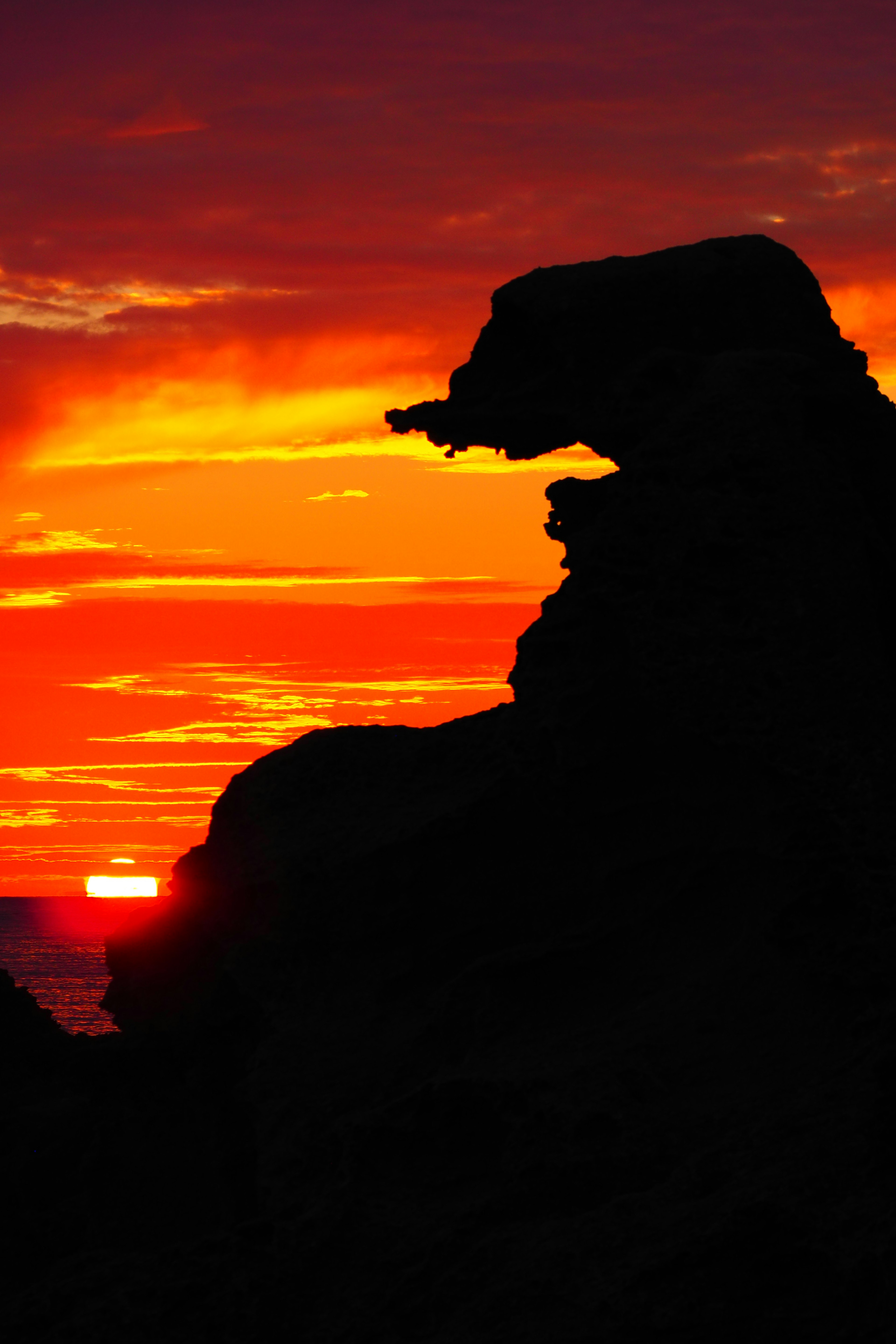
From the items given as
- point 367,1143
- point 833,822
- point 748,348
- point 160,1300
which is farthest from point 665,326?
point 160,1300

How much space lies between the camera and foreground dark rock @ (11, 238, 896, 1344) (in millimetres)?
8898

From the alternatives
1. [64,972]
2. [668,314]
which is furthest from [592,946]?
[64,972]

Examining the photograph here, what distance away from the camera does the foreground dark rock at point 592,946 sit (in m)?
8.90

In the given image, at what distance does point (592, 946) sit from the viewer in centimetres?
1145

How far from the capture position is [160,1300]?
10000mm

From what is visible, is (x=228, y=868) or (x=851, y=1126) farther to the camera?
(x=228, y=868)

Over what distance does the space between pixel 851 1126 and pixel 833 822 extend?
2112 mm

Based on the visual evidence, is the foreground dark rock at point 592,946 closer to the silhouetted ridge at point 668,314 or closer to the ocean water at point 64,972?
the silhouetted ridge at point 668,314

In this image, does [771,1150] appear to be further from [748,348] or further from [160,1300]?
[748,348]

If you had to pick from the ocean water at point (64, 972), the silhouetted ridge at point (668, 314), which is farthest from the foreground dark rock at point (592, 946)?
the ocean water at point (64, 972)

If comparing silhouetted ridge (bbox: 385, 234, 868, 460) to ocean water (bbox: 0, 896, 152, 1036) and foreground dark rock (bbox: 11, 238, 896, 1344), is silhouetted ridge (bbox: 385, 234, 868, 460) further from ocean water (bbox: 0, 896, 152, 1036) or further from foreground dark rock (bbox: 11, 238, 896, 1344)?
ocean water (bbox: 0, 896, 152, 1036)

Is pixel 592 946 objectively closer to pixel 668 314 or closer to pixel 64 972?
pixel 668 314

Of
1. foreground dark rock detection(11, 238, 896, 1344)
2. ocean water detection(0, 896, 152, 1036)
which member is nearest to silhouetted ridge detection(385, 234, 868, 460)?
foreground dark rock detection(11, 238, 896, 1344)

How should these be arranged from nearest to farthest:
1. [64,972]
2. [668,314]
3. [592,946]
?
[592,946] → [668,314] → [64,972]
